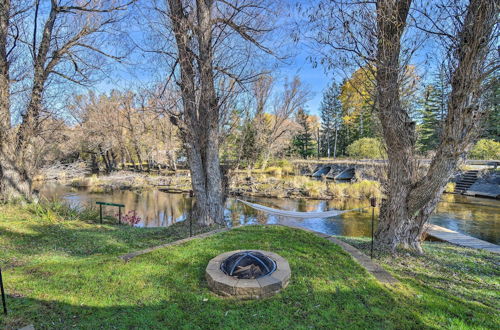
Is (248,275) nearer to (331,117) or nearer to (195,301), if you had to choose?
(195,301)

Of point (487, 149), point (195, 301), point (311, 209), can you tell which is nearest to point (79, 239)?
point (195, 301)

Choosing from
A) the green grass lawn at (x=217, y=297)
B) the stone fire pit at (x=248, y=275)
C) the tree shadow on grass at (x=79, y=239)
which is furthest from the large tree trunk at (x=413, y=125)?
the tree shadow on grass at (x=79, y=239)

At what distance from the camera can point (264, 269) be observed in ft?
9.48

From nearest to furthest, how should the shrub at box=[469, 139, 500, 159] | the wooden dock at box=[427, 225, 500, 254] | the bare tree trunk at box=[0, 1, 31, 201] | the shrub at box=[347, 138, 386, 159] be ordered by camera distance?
1. the wooden dock at box=[427, 225, 500, 254]
2. the bare tree trunk at box=[0, 1, 31, 201]
3. the shrub at box=[469, 139, 500, 159]
4. the shrub at box=[347, 138, 386, 159]

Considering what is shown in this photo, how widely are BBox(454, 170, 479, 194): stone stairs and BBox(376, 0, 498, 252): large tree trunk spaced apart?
41.3 ft

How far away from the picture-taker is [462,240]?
6.13m

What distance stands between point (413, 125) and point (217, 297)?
3.71m

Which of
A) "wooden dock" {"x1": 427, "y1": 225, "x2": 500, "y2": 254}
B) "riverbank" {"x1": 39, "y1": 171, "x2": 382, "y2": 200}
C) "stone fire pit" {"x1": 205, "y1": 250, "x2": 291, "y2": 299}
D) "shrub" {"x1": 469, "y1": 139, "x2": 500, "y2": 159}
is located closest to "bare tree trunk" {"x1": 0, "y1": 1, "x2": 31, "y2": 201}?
"stone fire pit" {"x1": 205, "y1": 250, "x2": 291, "y2": 299}

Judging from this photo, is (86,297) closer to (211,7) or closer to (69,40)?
(211,7)

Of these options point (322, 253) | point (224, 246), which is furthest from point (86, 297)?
point (322, 253)

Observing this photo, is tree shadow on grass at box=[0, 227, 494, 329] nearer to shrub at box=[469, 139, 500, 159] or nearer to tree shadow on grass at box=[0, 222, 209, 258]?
tree shadow on grass at box=[0, 222, 209, 258]

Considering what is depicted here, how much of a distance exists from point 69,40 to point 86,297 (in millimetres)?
6860

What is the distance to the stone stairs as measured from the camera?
1379 centimetres

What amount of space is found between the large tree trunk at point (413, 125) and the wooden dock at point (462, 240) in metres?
2.52
